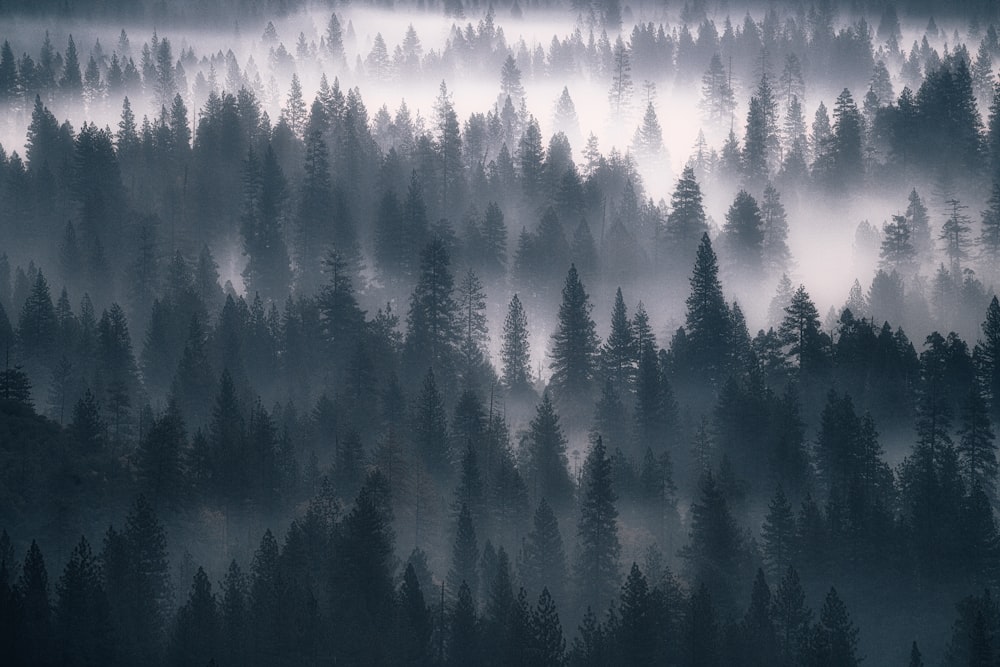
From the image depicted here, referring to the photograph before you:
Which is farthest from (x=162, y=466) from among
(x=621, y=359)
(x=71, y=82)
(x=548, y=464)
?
(x=71, y=82)

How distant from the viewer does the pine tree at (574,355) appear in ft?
324

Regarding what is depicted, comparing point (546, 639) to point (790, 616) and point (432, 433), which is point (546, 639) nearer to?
point (790, 616)

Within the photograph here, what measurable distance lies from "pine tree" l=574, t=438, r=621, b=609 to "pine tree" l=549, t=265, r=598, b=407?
1546cm

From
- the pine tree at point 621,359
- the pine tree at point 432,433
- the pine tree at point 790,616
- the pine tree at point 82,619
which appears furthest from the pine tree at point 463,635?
the pine tree at point 621,359

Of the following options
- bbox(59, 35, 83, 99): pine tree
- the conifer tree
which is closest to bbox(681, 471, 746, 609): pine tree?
the conifer tree

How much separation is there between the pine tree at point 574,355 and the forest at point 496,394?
1.16 ft

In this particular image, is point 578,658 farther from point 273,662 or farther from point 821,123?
point 821,123

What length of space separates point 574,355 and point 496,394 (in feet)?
22.4

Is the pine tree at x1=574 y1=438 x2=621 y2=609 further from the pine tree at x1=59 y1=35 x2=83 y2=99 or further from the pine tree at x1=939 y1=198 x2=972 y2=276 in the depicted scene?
the pine tree at x1=59 y1=35 x2=83 y2=99

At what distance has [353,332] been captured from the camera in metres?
107

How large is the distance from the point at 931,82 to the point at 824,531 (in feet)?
288

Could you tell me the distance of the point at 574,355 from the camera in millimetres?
100000

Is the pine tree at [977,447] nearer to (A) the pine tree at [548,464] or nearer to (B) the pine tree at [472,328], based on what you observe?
(A) the pine tree at [548,464]

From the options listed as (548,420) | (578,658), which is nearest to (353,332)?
(548,420)
